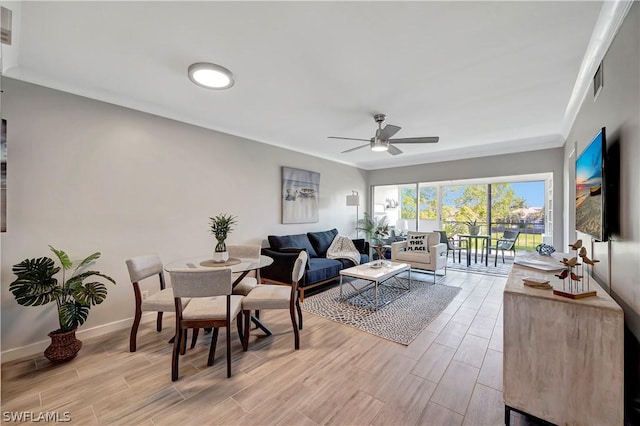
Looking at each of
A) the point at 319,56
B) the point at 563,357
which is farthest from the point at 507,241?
the point at 319,56

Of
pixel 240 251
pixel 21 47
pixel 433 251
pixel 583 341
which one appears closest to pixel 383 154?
pixel 433 251

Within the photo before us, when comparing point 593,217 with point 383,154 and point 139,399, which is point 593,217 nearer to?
point 139,399

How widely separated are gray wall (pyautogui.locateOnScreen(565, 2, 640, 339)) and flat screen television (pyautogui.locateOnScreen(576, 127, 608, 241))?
0.27ft

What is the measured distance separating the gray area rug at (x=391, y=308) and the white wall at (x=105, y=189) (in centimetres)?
168

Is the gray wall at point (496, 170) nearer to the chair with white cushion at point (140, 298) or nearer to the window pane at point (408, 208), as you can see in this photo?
the window pane at point (408, 208)

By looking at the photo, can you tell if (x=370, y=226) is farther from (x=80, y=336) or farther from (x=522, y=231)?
(x=80, y=336)

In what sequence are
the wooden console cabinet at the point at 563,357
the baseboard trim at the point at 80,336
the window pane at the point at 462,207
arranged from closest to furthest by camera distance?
the wooden console cabinet at the point at 563,357 < the baseboard trim at the point at 80,336 < the window pane at the point at 462,207

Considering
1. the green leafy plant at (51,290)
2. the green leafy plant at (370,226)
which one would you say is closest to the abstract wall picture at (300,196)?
the green leafy plant at (370,226)

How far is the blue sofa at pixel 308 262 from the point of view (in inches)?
150

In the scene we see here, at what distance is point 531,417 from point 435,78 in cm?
262

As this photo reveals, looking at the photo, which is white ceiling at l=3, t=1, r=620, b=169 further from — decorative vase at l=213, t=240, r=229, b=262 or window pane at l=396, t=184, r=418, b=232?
window pane at l=396, t=184, r=418, b=232

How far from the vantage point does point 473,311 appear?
327 cm

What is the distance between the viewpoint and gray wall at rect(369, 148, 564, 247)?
14.8 feet

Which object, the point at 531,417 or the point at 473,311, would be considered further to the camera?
the point at 473,311
